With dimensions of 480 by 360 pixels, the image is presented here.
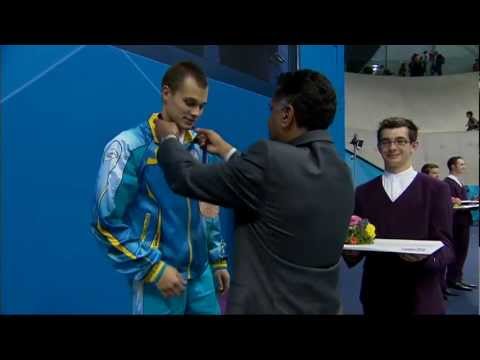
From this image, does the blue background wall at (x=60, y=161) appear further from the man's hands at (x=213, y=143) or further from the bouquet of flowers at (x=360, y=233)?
the bouquet of flowers at (x=360, y=233)

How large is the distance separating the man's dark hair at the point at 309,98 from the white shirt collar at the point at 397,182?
0.81 metres

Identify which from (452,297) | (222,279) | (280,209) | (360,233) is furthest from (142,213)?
(452,297)

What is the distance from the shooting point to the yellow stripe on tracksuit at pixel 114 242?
5.55ft

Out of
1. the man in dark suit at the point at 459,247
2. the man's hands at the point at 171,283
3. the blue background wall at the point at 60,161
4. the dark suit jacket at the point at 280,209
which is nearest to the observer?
the dark suit jacket at the point at 280,209

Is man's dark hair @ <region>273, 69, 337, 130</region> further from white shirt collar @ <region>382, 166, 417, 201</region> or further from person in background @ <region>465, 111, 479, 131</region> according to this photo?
person in background @ <region>465, 111, 479, 131</region>

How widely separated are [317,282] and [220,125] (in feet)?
2.88

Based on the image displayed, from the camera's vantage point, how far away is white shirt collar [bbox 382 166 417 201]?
2131mm

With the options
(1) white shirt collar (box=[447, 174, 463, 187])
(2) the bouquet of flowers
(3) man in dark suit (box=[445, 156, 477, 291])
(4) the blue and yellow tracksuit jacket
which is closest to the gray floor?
(3) man in dark suit (box=[445, 156, 477, 291])

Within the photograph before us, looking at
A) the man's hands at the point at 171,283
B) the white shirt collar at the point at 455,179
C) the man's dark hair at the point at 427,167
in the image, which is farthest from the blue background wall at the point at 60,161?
the white shirt collar at the point at 455,179

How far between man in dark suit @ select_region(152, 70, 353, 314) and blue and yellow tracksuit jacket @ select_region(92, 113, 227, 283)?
0.31 metres

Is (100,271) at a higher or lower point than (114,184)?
lower
